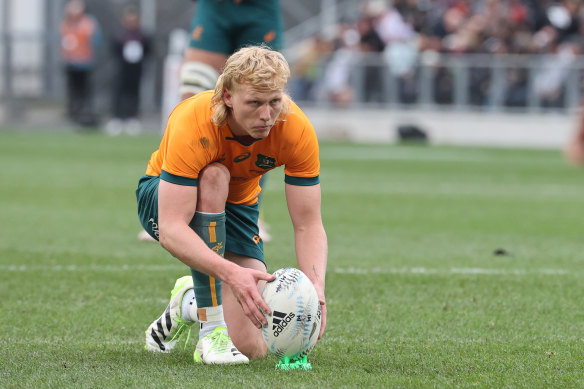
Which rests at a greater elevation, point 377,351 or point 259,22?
point 259,22

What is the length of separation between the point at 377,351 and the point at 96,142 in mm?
16226

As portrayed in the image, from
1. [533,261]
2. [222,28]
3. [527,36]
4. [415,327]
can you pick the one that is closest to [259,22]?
[222,28]

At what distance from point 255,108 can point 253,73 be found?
14cm

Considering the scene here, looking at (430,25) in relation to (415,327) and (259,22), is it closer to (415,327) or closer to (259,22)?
(259,22)

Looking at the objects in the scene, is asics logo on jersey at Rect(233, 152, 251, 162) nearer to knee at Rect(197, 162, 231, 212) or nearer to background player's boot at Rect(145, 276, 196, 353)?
knee at Rect(197, 162, 231, 212)

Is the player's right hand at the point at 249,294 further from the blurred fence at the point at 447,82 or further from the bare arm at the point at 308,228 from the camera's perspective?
the blurred fence at the point at 447,82

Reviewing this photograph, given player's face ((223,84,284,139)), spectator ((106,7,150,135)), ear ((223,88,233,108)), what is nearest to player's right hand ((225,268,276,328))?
player's face ((223,84,284,139))

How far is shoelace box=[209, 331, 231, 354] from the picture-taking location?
4223mm

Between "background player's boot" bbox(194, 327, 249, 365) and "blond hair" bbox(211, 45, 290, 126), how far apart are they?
2.93 feet

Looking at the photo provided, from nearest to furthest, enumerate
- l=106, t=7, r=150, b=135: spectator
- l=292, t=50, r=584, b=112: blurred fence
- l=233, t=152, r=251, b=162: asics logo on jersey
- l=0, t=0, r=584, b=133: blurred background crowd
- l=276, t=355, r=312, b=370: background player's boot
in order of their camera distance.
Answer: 1. l=276, t=355, r=312, b=370: background player's boot
2. l=233, t=152, r=251, b=162: asics logo on jersey
3. l=292, t=50, r=584, b=112: blurred fence
4. l=0, t=0, r=584, b=133: blurred background crowd
5. l=106, t=7, r=150, b=135: spectator

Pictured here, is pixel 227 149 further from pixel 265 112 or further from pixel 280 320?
pixel 280 320

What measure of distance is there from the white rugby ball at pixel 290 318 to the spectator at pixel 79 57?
2148cm

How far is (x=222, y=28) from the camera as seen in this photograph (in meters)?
7.15

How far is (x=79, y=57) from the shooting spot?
25.0m
